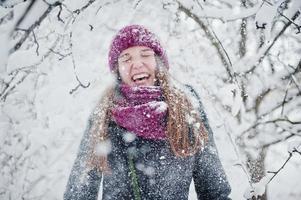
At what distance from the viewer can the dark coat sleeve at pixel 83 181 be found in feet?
A: 6.30

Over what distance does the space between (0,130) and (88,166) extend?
0.51 m

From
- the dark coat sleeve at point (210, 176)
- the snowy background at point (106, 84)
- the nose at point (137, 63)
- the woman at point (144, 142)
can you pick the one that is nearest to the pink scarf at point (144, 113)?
the woman at point (144, 142)

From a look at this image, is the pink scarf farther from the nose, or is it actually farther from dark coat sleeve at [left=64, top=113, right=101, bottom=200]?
dark coat sleeve at [left=64, top=113, right=101, bottom=200]

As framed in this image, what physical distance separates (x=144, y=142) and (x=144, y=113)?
0.49ft

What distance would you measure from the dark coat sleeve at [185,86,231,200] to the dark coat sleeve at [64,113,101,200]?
52cm

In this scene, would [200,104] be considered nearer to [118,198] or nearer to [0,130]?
[118,198]

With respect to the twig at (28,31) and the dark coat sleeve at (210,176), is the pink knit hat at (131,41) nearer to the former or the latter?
the dark coat sleeve at (210,176)

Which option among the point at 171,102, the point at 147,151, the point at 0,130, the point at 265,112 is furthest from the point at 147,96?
the point at 265,112

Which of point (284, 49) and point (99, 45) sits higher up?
point (99, 45)

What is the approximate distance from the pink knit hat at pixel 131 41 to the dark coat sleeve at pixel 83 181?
1.81 ft

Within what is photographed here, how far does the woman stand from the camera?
77.2 inches

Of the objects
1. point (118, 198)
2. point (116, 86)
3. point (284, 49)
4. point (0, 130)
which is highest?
point (284, 49)

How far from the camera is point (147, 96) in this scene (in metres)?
2.10

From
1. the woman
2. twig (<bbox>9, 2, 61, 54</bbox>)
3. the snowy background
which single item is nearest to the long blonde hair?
the woman
